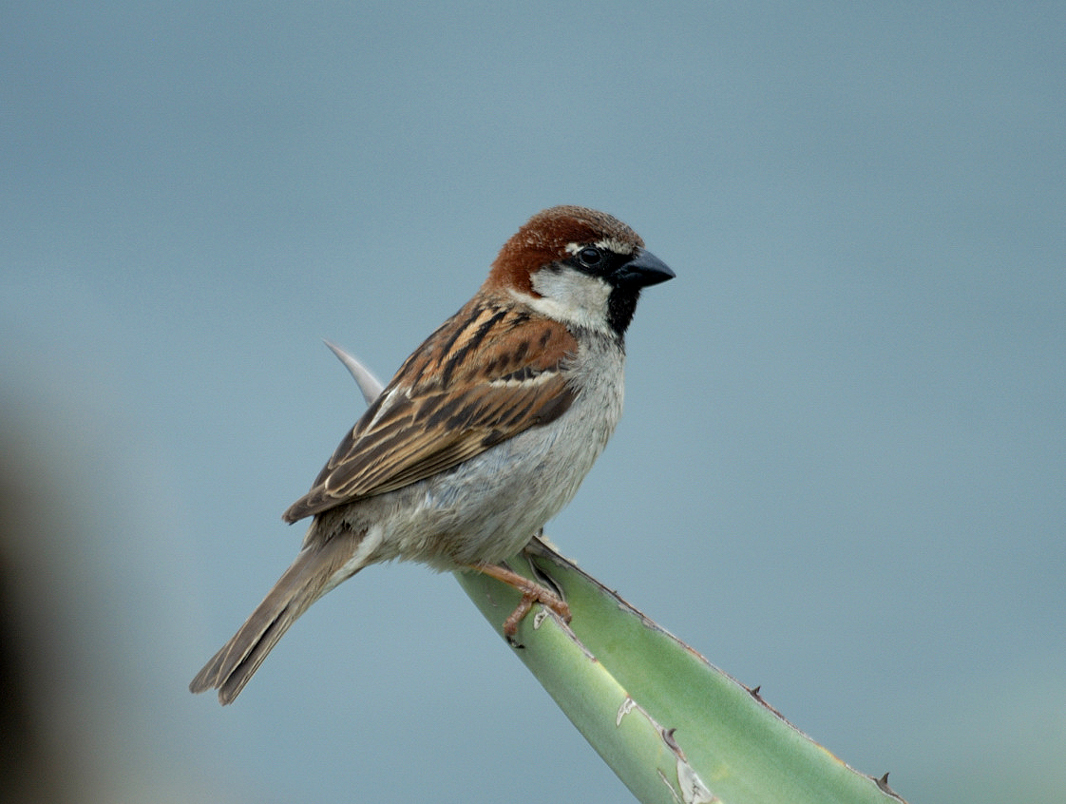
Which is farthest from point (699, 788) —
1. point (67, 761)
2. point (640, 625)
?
point (67, 761)

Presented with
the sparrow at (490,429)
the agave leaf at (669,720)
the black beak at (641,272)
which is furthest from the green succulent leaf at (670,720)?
the black beak at (641,272)

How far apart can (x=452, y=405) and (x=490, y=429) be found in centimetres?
8

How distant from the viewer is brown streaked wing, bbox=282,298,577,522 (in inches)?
75.4

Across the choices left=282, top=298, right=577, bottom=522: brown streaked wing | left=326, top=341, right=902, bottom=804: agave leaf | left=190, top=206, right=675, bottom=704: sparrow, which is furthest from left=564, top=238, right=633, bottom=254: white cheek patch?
left=326, top=341, right=902, bottom=804: agave leaf

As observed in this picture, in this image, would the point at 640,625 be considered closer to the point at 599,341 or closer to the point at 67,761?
the point at 599,341

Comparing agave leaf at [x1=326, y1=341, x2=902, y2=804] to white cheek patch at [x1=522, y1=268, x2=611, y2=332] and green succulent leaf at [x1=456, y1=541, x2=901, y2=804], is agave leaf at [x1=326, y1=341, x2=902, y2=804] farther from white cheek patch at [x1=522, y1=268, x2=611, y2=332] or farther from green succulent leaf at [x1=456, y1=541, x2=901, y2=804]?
white cheek patch at [x1=522, y1=268, x2=611, y2=332]

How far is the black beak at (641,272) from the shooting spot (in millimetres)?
2160

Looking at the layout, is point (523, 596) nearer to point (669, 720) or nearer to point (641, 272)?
point (669, 720)

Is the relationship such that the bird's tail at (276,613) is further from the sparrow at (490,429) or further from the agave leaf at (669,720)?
the agave leaf at (669,720)

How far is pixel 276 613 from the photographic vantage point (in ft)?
5.71

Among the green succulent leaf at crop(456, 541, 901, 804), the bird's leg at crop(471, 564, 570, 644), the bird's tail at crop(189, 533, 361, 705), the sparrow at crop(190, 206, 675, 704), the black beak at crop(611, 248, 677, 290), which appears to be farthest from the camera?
the black beak at crop(611, 248, 677, 290)

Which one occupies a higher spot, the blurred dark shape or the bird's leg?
the bird's leg

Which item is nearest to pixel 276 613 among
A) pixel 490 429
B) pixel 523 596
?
pixel 523 596

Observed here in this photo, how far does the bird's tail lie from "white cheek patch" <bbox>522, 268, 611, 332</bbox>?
63cm
